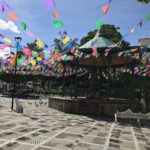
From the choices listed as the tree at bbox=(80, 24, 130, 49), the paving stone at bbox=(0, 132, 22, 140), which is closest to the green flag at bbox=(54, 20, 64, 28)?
the paving stone at bbox=(0, 132, 22, 140)

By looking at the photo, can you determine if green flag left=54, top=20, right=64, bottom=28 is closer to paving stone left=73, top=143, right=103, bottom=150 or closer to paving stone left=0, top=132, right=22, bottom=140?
paving stone left=0, top=132, right=22, bottom=140

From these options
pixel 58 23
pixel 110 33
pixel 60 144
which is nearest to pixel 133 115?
pixel 60 144

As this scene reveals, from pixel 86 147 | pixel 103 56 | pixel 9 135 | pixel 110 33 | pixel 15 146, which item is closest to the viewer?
pixel 15 146

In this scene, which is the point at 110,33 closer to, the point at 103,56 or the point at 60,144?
the point at 103,56

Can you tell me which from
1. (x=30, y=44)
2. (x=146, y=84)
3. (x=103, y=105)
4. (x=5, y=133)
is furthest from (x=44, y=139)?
(x=30, y=44)

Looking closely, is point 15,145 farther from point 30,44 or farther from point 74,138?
point 30,44

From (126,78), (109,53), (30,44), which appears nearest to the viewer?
(109,53)

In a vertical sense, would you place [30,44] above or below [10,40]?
above

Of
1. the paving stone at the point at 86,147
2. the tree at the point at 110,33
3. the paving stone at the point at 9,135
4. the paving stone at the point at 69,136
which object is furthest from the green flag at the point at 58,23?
the tree at the point at 110,33

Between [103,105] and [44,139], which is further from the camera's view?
[103,105]

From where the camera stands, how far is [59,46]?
4569cm

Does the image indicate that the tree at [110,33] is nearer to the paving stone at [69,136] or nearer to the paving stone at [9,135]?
the paving stone at [69,136]

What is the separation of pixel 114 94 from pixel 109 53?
367cm

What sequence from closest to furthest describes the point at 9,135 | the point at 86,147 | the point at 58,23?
the point at 86,147
the point at 9,135
the point at 58,23
